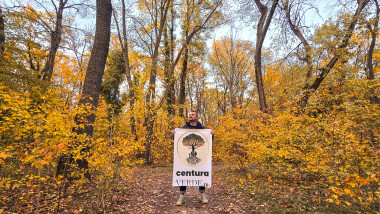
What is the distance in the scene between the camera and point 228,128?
27.9 feet

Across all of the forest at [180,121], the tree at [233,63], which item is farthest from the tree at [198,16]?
the tree at [233,63]

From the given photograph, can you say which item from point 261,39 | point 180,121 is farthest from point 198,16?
point 180,121

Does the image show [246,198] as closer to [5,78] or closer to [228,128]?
[228,128]

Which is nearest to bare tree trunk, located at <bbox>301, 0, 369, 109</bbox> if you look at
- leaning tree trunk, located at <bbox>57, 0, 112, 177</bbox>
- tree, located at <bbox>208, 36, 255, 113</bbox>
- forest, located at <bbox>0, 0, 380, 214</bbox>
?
forest, located at <bbox>0, 0, 380, 214</bbox>

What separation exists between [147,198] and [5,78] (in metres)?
4.46

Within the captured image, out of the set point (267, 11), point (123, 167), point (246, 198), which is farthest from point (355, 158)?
→ point (267, 11)

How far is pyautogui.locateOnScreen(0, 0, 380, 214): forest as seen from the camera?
133 inches

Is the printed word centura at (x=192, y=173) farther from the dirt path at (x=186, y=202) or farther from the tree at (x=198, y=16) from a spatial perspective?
the tree at (x=198, y=16)

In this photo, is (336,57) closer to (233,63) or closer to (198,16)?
(198,16)

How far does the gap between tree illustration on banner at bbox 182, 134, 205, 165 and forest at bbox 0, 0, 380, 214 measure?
1102mm

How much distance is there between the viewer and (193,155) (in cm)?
465

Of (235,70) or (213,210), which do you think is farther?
(235,70)

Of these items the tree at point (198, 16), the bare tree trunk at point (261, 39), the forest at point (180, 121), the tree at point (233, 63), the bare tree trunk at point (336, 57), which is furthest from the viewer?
the tree at point (233, 63)

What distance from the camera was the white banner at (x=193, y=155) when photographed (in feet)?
14.8
